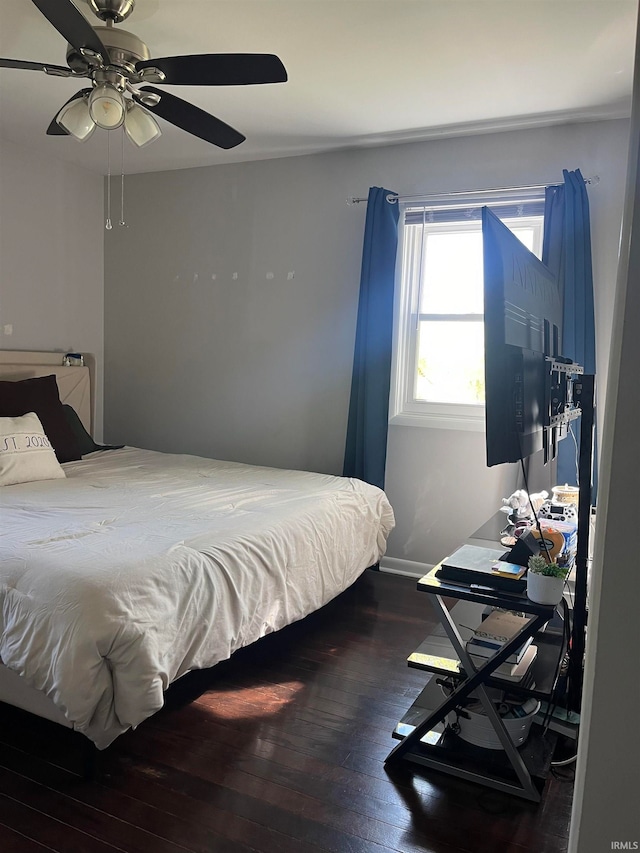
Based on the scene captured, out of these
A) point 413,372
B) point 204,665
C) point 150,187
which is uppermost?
point 150,187

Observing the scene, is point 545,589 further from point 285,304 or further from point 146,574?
point 285,304

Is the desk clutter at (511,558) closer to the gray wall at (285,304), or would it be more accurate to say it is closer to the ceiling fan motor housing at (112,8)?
the gray wall at (285,304)

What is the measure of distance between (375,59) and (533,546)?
2.10 metres

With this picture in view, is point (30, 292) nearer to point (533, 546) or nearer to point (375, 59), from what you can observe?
point (375, 59)

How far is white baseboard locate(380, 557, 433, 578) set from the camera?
12.1 ft

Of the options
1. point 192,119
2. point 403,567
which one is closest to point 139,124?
point 192,119

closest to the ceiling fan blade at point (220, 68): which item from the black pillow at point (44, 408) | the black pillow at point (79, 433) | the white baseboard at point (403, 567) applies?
the black pillow at point (44, 408)

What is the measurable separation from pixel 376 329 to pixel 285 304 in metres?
0.71

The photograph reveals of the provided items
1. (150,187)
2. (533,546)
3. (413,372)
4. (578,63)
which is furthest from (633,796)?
(150,187)

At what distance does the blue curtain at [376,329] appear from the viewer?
11.8 ft

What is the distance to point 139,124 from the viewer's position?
2.24 metres

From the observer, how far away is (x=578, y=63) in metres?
2.60

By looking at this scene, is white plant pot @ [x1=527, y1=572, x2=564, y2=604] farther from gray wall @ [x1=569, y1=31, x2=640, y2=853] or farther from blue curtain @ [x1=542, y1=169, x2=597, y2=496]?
blue curtain @ [x1=542, y1=169, x2=597, y2=496]

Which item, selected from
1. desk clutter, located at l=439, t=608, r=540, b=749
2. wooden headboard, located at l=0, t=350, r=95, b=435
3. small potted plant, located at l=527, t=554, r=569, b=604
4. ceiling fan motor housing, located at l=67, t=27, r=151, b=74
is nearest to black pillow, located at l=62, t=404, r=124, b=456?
wooden headboard, located at l=0, t=350, r=95, b=435
